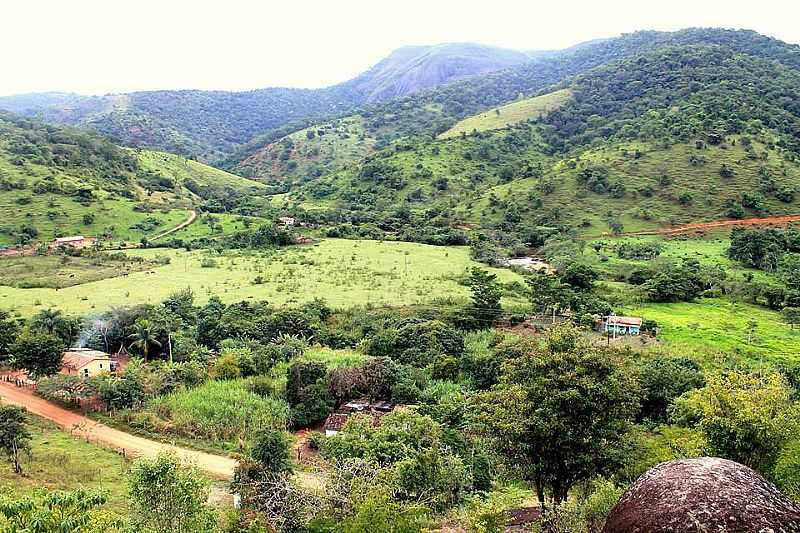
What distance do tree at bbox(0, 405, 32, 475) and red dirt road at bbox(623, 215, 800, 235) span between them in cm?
5391

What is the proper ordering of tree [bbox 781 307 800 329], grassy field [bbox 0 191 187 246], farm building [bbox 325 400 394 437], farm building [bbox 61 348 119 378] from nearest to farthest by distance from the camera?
farm building [bbox 325 400 394 437], farm building [bbox 61 348 119 378], tree [bbox 781 307 800 329], grassy field [bbox 0 191 187 246]

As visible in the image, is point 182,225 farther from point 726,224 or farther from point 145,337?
point 726,224

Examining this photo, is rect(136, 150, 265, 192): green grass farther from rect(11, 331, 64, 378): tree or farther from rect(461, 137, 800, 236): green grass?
rect(11, 331, 64, 378): tree

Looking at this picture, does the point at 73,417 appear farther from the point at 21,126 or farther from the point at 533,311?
the point at 21,126

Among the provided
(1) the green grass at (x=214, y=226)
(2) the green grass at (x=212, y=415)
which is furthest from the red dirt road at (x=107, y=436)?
(1) the green grass at (x=214, y=226)

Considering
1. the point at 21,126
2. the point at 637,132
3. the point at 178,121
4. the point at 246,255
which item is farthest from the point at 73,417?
the point at 178,121

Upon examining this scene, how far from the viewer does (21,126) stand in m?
99.6

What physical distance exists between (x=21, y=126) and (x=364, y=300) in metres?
88.7

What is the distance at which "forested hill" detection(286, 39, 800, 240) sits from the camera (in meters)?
63.3

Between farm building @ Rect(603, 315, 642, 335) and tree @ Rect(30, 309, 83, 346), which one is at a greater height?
farm building @ Rect(603, 315, 642, 335)

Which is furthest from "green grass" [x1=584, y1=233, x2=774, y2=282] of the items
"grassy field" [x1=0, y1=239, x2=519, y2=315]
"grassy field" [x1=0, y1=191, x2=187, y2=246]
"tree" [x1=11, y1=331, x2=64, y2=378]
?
"grassy field" [x1=0, y1=191, x2=187, y2=246]

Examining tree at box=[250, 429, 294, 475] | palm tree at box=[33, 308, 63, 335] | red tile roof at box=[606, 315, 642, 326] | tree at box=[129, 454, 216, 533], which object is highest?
tree at box=[129, 454, 216, 533]

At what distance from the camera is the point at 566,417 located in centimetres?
1411

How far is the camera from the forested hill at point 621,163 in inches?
2494
